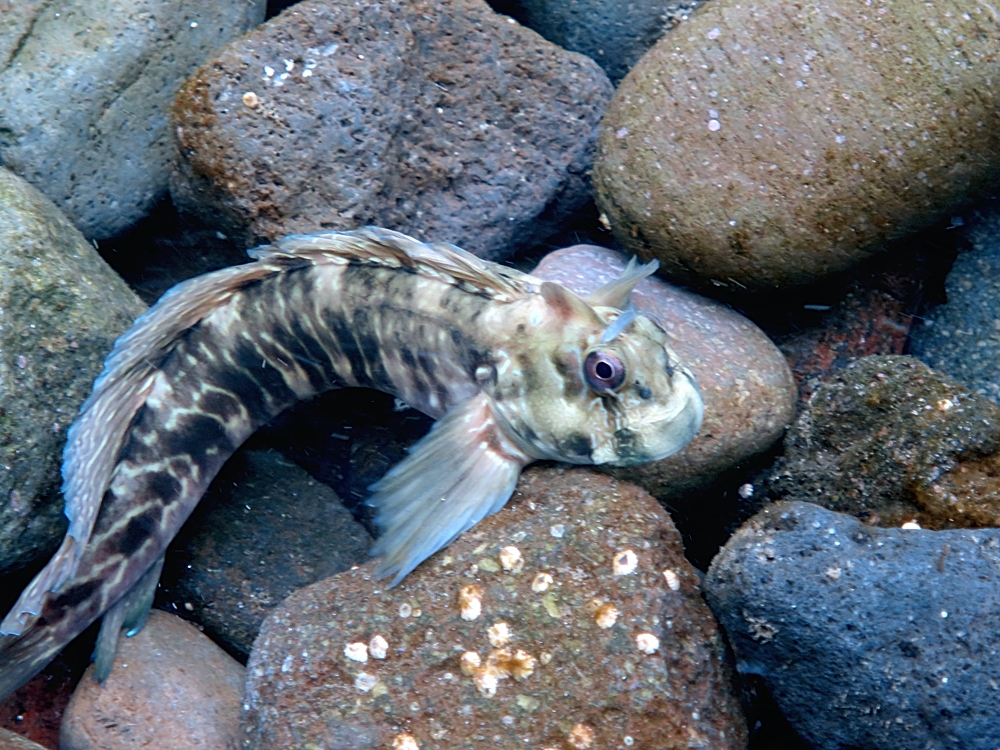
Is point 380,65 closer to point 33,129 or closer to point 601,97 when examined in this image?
point 601,97

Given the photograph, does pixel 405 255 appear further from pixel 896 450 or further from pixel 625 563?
pixel 896 450

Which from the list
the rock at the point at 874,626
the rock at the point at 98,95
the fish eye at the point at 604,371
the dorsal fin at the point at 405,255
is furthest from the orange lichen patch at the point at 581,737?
the rock at the point at 98,95

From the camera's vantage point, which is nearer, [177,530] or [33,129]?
[177,530]

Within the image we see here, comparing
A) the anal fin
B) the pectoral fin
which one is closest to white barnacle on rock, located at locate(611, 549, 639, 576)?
the pectoral fin

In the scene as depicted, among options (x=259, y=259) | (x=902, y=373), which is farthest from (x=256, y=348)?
(x=902, y=373)

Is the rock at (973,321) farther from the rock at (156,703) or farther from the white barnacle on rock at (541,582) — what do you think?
the rock at (156,703)

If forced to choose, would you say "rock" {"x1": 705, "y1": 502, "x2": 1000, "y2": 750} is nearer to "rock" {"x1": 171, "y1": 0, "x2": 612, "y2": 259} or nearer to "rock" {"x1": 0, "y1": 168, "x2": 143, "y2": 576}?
"rock" {"x1": 171, "y1": 0, "x2": 612, "y2": 259}
